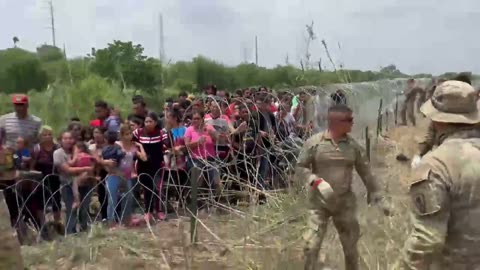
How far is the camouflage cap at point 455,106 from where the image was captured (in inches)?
133

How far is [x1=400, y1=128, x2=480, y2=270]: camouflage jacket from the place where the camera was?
10.5ft

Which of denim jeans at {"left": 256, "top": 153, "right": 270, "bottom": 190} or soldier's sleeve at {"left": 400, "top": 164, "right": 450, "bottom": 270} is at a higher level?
soldier's sleeve at {"left": 400, "top": 164, "right": 450, "bottom": 270}

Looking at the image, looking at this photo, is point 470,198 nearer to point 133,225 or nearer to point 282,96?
point 133,225

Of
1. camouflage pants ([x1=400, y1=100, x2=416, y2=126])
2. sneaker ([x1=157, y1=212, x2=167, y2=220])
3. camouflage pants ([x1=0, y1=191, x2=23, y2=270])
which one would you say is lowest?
sneaker ([x1=157, y1=212, x2=167, y2=220])

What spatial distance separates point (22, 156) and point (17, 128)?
11.4 inches

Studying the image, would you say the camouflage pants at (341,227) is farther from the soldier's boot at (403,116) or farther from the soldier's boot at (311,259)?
the soldier's boot at (403,116)

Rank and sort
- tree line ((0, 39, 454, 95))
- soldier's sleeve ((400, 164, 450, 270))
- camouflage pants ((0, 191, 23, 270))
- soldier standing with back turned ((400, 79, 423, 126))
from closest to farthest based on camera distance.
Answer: soldier's sleeve ((400, 164, 450, 270)), camouflage pants ((0, 191, 23, 270)), soldier standing with back turned ((400, 79, 423, 126)), tree line ((0, 39, 454, 95))

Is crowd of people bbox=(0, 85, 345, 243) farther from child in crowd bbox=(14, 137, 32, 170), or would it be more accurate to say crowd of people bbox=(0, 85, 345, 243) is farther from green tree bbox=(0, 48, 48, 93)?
green tree bbox=(0, 48, 48, 93)

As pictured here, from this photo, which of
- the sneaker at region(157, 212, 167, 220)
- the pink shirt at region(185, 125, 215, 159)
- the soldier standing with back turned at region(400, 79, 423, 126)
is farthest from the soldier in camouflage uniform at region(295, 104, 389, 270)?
the soldier standing with back turned at region(400, 79, 423, 126)

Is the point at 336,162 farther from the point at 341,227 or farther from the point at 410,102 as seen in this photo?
the point at 410,102

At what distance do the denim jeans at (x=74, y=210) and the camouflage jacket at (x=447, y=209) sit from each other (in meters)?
5.14

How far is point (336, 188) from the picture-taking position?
20.9 feet

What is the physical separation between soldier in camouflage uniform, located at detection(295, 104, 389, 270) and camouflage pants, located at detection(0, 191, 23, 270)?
237 centimetres

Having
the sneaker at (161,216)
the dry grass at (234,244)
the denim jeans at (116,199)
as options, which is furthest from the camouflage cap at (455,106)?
the sneaker at (161,216)
